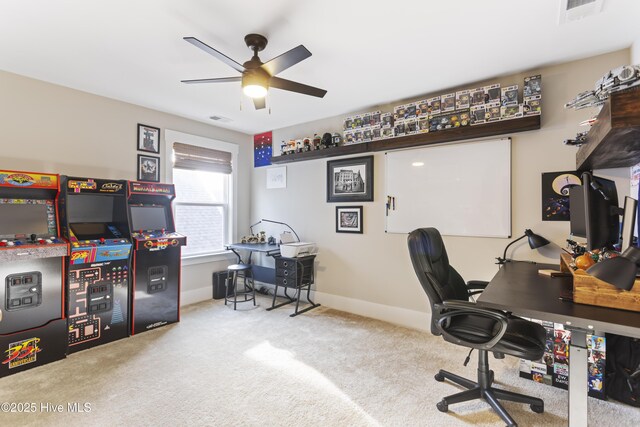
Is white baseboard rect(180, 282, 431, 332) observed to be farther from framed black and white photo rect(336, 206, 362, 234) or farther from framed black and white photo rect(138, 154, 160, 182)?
framed black and white photo rect(138, 154, 160, 182)

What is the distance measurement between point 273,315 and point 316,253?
1025 millimetres

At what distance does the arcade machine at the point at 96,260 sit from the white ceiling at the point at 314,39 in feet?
3.65

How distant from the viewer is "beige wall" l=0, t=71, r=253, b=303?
114 inches

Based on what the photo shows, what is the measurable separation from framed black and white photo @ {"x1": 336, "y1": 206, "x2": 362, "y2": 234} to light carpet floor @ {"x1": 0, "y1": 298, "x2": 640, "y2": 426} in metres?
1.26

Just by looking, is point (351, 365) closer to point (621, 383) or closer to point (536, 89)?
point (621, 383)

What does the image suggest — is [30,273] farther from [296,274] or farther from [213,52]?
[296,274]

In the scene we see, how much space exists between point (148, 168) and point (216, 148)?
3.52ft

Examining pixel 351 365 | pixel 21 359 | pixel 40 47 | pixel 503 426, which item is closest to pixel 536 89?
pixel 503 426

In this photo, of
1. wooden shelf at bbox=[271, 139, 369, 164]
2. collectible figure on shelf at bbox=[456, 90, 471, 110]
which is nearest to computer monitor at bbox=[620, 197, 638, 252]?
collectible figure on shelf at bbox=[456, 90, 471, 110]

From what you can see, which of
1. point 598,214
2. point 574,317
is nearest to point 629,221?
point 598,214

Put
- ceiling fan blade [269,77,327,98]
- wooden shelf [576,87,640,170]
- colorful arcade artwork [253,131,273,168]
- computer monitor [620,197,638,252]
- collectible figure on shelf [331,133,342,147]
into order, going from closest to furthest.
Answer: wooden shelf [576,87,640,170], computer monitor [620,197,638,252], ceiling fan blade [269,77,327,98], collectible figure on shelf [331,133,342,147], colorful arcade artwork [253,131,273,168]

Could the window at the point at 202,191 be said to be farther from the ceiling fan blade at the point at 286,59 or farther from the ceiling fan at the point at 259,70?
the ceiling fan blade at the point at 286,59

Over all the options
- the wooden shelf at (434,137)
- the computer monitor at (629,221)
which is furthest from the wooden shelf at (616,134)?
the wooden shelf at (434,137)

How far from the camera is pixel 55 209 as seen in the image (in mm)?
2820
